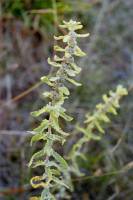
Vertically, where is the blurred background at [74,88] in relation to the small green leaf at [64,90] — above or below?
above

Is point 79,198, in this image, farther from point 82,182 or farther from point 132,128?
point 132,128

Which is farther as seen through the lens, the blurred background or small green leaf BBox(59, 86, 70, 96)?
the blurred background

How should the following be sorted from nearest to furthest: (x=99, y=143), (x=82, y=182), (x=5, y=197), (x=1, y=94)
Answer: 1. (x=5, y=197)
2. (x=82, y=182)
3. (x=99, y=143)
4. (x=1, y=94)

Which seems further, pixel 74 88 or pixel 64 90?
pixel 74 88

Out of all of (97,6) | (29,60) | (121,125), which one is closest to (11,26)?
(29,60)

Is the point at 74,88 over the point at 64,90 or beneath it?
over

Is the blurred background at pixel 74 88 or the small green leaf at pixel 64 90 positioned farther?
the blurred background at pixel 74 88

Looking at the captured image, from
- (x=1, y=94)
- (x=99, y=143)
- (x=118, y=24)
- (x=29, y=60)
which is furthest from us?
(x=118, y=24)

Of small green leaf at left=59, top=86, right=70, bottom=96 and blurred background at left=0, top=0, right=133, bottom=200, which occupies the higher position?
blurred background at left=0, top=0, right=133, bottom=200
